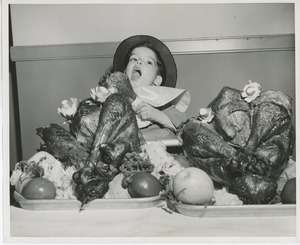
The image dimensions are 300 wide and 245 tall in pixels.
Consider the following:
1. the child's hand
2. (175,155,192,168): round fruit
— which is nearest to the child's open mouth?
the child's hand

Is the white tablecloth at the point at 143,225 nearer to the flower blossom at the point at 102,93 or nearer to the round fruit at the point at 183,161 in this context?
the round fruit at the point at 183,161

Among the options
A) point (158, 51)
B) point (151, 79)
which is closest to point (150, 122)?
point (151, 79)

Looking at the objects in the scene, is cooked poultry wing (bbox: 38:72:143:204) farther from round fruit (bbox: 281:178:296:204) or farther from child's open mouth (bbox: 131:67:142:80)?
round fruit (bbox: 281:178:296:204)

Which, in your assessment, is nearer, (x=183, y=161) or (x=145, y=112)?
(x=183, y=161)

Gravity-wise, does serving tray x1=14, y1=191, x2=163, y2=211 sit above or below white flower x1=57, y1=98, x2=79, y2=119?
below

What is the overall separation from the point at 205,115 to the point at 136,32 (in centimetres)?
51

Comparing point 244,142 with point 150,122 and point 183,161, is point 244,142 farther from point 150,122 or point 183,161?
point 150,122

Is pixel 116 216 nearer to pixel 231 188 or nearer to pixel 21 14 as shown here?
pixel 231 188

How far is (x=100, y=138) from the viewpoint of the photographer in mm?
1968

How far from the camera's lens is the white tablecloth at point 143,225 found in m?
1.80

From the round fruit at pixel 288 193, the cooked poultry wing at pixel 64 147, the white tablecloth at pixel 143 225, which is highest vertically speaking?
the cooked poultry wing at pixel 64 147

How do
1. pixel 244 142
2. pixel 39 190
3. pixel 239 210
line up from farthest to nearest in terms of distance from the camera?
pixel 244 142
pixel 39 190
pixel 239 210

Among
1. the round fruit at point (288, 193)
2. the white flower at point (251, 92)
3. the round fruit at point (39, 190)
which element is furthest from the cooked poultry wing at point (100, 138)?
the round fruit at point (288, 193)

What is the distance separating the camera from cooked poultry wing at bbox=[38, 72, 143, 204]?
1881 millimetres
